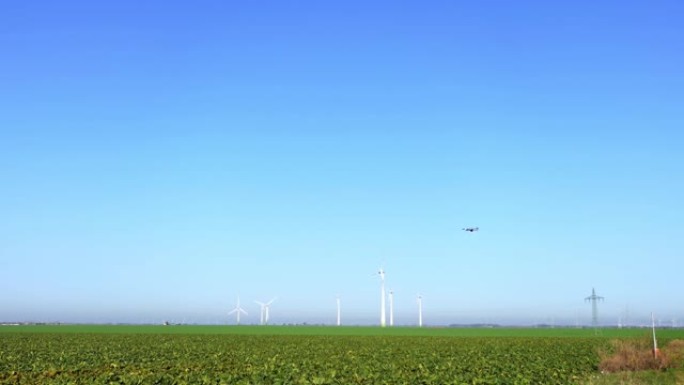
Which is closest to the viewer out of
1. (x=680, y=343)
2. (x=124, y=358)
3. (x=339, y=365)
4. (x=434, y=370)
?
(x=434, y=370)

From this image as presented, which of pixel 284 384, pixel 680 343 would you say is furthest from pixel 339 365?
pixel 680 343

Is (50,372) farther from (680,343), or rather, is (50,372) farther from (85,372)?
(680,343)

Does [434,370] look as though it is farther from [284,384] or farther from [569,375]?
[284,384]

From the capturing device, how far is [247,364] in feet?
135

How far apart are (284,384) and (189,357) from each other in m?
20.7

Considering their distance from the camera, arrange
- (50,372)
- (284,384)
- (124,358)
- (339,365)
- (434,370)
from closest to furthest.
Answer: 1. (284,384)
2. (50,372)
3. (434,370)
4. (339,365)
5. (124,358)

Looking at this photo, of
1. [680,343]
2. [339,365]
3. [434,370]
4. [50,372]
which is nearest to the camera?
[50,372]

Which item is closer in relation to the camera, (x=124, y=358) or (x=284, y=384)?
(x=284, y=384)

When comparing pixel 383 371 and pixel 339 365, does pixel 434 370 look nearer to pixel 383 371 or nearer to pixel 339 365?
pixel 383 371

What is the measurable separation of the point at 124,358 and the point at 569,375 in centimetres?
2910

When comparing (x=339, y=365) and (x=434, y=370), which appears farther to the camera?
(x=339, y=365)

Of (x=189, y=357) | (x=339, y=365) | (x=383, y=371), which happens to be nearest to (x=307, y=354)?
(x=189, y=357)

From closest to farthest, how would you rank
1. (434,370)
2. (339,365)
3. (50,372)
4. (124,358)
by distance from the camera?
(50,372) → (434,370) → (339,365) → (124,358)

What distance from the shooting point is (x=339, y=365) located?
39438 mm
